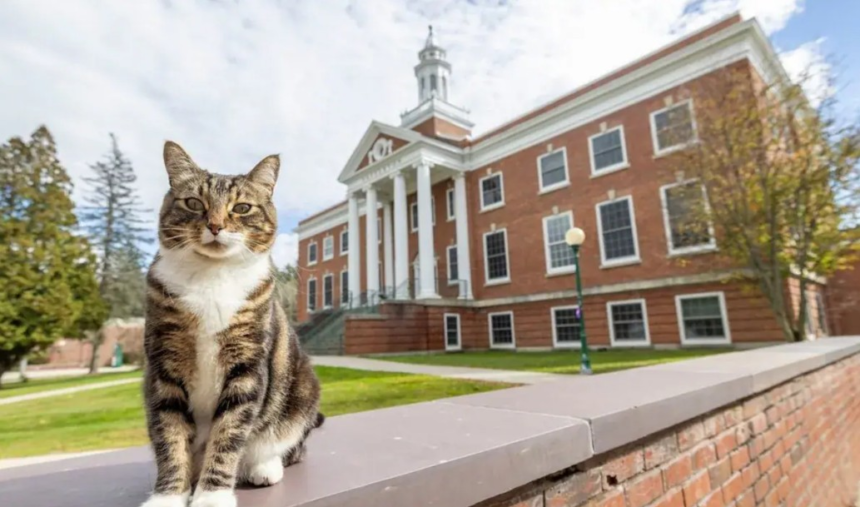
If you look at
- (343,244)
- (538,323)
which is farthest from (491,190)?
(343,244)

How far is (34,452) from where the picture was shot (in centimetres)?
476

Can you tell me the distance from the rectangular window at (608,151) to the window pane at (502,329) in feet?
27.4

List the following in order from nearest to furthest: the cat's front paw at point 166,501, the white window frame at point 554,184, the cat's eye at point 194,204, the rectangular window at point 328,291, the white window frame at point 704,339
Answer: the cat's front paw at point 166,501 → the cat's eye at point 194,204 → the white window frame at point 704,339 → the white window frame at point 554,184 → the rectangular window at point 328,291

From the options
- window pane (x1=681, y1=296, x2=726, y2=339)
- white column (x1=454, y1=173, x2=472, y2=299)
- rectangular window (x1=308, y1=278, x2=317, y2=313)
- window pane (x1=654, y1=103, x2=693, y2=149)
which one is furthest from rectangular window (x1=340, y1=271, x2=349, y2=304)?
window pane (x1=654, y1=103, x2=693, y2=149)

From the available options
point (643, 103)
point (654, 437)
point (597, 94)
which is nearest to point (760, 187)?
point (643, 103)

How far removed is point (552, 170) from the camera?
2170 centimetres

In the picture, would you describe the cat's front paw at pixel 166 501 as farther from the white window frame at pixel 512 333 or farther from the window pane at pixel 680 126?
the white window frame at pixel 512 333

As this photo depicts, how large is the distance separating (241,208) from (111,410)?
26.6 feet

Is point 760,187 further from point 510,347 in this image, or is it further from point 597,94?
point 510,347

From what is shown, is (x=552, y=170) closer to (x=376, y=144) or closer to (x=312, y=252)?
(x=376, y=144)

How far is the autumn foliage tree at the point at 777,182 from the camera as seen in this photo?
36.8 ft

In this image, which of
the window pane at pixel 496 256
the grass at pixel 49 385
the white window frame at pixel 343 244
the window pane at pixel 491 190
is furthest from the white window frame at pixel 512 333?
the white window frame at pixel 343 244

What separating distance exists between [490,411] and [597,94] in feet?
68.5

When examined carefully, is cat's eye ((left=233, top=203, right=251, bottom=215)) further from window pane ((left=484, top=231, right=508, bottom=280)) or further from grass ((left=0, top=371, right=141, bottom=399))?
window pane ((left=484, top=231, right=508, bottom=280))
